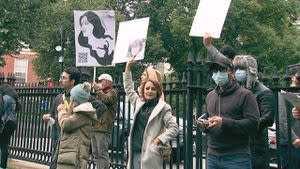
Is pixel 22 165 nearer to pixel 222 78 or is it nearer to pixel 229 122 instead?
pixel 222 78

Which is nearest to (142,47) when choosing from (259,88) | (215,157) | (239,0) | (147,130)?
(147,130)

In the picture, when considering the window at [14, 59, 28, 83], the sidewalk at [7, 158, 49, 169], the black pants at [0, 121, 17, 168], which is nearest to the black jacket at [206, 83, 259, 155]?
the black pants at [0, 121, 17, 168]

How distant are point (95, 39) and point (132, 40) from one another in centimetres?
175

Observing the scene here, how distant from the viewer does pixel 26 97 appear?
37.5 feet

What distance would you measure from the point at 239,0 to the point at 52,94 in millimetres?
26181

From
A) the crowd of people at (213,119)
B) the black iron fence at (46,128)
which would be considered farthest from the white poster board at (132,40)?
the black iron fence at (46,128)

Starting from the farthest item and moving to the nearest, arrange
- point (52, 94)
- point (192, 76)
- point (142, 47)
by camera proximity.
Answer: point (52, 94)
point (142, 47)
point (192, 76)

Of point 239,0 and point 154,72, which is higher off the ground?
point 239,0

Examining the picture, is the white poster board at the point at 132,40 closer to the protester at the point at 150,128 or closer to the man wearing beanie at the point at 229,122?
the protester at the point at 150,128

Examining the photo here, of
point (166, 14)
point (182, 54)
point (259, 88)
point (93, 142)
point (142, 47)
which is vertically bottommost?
point (93, 142)

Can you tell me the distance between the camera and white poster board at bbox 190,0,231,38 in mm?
5081

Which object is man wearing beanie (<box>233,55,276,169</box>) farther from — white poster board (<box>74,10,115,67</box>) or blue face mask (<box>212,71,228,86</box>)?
white poster board (<box>74,10,115,67</box>)

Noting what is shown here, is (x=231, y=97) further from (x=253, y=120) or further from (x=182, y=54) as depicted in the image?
(x=182, y=54)

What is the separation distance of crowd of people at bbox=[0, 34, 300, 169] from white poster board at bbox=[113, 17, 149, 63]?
0.37m
